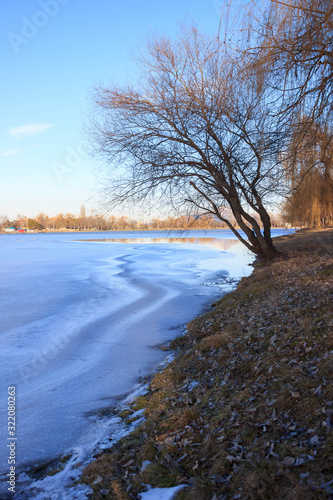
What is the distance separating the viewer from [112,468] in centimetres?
347

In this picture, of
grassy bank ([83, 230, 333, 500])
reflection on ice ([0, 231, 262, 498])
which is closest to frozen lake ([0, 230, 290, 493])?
reflection on ice ([0, 231, 262, 498])

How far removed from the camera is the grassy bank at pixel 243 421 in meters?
2.71

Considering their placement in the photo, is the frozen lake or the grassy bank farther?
the frozen lake

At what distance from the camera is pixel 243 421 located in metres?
3.46

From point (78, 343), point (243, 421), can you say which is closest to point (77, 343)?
point (78, 343)

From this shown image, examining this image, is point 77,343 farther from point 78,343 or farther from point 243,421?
point 243,421

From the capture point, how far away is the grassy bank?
271 centimetres

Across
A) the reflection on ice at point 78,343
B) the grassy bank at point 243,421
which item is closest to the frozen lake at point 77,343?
the reflection on ice at point 78,343

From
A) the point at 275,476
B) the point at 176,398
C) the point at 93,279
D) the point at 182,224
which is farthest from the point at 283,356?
the point at 93,279

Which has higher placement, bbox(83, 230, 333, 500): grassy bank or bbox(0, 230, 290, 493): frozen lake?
bbox(83, 230, 333, 500): grassy bank

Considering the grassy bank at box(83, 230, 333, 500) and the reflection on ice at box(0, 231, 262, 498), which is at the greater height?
the grassy bank at box(83, 230, 333, 500)

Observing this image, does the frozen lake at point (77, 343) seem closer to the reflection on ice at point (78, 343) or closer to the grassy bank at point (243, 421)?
the reflection on ice at point (78, 343)

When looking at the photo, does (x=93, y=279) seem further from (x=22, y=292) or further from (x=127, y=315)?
(x=127, y=315)

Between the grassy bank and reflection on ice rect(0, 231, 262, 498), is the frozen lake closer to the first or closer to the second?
reflection on ice rect(0, 231, 262, 498)
